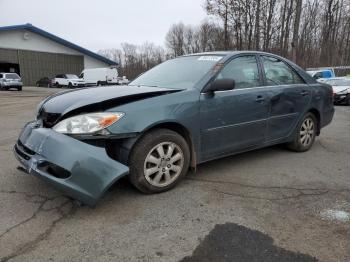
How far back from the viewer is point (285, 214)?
10.2 feet

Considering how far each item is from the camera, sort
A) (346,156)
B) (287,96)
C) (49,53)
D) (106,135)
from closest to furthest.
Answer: (106,135)
(287,96)
(346,156)
(49,53)

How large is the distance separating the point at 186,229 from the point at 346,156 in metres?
3.65

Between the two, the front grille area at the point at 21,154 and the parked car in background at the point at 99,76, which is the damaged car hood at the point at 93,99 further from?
the parked car in background at the point at 99,76

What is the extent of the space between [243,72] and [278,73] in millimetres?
834

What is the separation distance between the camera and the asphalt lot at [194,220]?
2463 mm

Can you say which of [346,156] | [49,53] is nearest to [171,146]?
[346,156]

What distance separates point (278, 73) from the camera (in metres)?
4.89

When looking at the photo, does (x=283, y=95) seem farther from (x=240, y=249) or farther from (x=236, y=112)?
(x=240, y=249)

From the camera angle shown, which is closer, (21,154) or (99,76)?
(21,154)

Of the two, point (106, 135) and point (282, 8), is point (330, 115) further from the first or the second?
point (282, 8)

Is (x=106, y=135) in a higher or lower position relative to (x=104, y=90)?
lower

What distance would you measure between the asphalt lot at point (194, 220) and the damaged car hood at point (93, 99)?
0.89 metres

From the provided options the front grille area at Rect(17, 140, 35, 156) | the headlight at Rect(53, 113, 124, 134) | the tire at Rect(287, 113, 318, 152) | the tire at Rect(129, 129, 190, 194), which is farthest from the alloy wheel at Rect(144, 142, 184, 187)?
the tire at Rect(287, 113, 318, 152)

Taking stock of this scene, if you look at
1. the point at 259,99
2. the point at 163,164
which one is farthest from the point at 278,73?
the point at 163,164
